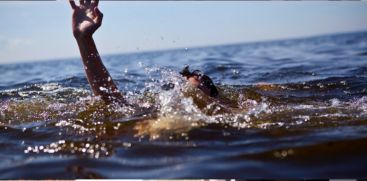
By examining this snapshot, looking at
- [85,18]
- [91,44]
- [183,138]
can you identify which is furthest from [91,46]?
[183,138]

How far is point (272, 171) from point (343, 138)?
39.5 inches

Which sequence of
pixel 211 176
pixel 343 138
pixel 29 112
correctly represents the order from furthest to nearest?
pixel 29 112, pixel 343 138, pixel 211 176

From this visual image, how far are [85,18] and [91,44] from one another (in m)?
0.33

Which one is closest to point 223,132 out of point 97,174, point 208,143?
point 208,143

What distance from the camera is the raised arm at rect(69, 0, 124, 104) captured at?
15.3 feet

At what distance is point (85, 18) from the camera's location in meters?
4.70

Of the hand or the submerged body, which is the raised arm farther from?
the submerged body

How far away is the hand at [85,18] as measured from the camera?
464cm

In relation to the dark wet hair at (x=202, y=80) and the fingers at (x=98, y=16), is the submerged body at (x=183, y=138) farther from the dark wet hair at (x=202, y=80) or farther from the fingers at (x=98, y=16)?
the fingers at (x=98, y=16)

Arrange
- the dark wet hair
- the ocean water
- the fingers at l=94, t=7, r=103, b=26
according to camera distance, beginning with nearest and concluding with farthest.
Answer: the ocean water < the fingers at l=94, t=7, r=103, b=26 < the dark wet hair

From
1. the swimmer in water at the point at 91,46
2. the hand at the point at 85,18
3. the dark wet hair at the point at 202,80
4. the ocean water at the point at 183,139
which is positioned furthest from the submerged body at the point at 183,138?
the hand at the point at 85,18

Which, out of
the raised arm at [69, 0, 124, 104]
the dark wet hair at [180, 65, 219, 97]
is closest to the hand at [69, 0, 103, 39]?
the raised arm at [69, 0, 124, 104]

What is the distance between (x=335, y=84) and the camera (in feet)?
28.6

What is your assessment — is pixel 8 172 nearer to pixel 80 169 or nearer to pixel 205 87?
pixel 80 169
